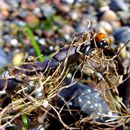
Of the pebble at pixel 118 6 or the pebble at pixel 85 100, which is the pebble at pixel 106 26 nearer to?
the pebble at pixel 118 6

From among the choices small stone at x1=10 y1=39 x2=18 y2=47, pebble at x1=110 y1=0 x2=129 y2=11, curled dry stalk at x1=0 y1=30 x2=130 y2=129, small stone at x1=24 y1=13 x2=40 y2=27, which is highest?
small stone at x1=24 y1=13 x2=40 y2=27

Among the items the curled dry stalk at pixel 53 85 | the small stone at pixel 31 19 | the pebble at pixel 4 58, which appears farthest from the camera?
the small stone at pixel 31 19

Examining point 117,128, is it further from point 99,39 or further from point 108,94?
point 99,39

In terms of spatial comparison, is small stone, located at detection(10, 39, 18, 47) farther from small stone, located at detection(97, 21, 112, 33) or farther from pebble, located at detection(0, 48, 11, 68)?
small stone, located at detection(97, 21, 112, 33)

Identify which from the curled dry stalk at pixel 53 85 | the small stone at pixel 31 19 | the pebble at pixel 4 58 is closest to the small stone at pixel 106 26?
the small stone at pixel 31 19

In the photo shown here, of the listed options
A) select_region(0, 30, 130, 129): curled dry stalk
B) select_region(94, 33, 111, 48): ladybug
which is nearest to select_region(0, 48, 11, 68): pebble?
select_region(0, 30, 130, 129): curled dry stalk

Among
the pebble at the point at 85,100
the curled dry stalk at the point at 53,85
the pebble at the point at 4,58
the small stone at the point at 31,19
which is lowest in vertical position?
the pebble at the point at 85,100

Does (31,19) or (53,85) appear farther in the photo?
(31,19)

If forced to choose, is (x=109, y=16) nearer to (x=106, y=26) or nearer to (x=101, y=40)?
(x=106, y=26)

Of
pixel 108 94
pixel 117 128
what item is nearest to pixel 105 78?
pixel 108 94

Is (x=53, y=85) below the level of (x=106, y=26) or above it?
below

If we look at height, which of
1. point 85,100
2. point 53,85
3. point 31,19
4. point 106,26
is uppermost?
point 31,19

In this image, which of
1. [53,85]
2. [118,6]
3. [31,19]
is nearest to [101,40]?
[53,85]
